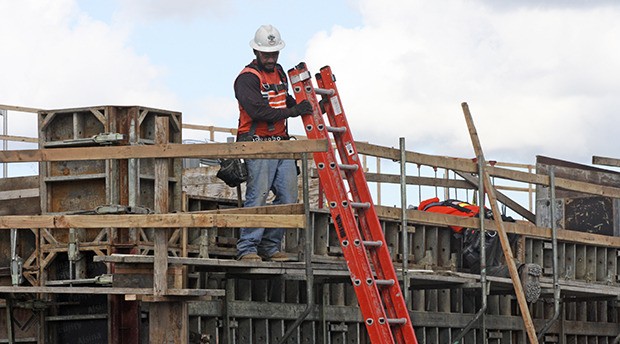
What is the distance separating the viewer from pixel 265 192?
15766 millimetres

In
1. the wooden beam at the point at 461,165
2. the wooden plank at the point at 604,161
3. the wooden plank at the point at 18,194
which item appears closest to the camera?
the wooden beam at the point at 461,165

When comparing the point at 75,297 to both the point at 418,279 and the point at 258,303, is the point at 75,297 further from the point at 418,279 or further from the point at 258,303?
the point at 418,279

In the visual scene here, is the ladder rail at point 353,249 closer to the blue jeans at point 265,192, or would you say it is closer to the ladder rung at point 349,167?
the ladder rung at point 349,167

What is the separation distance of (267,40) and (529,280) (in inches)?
192

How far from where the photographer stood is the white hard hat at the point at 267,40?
1577 cm

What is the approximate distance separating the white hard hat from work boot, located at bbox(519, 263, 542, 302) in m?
4.58

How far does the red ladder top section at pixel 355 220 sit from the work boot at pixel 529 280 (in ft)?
10.5

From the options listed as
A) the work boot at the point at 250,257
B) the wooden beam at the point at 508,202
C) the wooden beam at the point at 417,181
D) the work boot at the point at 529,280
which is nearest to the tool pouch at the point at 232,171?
the work boot at the point at 250,257

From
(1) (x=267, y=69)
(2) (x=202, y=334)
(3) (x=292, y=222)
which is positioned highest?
(1) (x=267, y=69)

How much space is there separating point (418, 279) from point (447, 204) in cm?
252

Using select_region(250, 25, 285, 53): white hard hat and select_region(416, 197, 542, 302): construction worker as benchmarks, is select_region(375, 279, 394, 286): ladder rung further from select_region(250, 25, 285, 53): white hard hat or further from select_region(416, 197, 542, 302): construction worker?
select_region(416, 197, 542, 302): construction worker

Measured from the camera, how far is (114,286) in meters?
13.9

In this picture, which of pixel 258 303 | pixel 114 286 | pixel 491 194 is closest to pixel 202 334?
pixel 258 303

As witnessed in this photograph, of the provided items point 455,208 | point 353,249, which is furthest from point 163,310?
point 455,208
